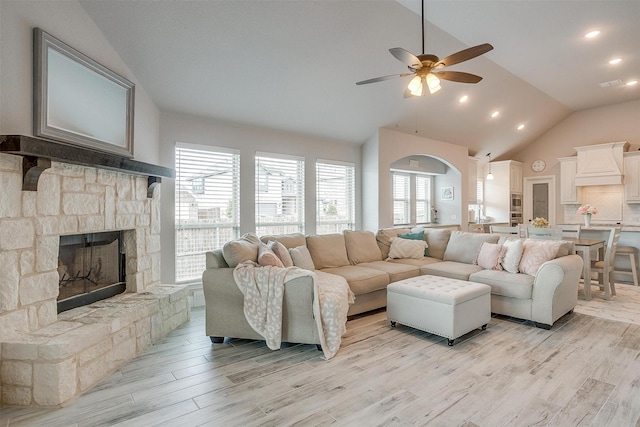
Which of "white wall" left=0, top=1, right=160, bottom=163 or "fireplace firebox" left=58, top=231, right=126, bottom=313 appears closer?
"white wall" left=0, top=1, right=160, bottom=163

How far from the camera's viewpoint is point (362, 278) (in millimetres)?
3943

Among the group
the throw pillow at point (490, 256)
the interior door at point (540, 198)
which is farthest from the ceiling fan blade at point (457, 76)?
the interior door at point (540, 198)

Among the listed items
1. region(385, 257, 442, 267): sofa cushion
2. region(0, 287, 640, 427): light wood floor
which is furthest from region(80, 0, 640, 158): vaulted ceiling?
region(0, 287, 640, 427): light wood floor

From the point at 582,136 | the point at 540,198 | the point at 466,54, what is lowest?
the point at 540,198

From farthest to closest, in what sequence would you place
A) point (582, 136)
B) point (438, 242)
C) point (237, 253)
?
1. point (582, 136)
2. point (438, 242)
3. point (237, 253)

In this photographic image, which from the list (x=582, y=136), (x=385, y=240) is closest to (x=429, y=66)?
(x=385, y=240)

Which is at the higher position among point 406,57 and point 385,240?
point 406,57

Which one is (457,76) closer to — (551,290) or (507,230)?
(551,290)

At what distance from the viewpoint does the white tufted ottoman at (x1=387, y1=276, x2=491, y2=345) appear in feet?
10.4

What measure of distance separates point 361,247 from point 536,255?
2153mm

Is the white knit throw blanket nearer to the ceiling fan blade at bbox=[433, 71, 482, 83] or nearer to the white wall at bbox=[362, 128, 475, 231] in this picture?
the ceiling fan blade at bbox=[433, 71, 482, 83]

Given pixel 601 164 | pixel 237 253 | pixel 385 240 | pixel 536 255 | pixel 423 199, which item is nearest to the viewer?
pixel 237 253

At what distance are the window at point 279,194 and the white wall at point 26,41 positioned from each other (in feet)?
8.14

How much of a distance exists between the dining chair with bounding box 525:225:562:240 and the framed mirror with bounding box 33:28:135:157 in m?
5.48
